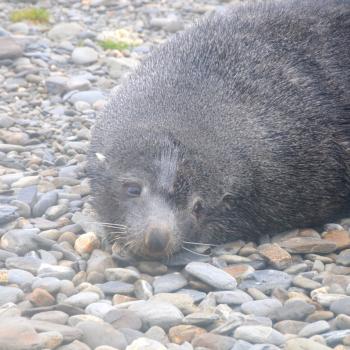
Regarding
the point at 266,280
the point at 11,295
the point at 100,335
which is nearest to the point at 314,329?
the point at 266,280

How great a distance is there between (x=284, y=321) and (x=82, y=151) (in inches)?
145

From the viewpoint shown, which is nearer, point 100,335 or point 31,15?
point 100,335

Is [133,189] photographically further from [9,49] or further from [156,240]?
[9,49]

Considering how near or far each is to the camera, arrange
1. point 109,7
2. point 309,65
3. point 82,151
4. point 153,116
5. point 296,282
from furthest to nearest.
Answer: point 109,7 < point 82,151 < point 309,65 < point 153,116 < point 296,282

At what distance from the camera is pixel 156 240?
5.74 m

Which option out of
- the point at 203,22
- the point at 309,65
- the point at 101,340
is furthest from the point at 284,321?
the point at 203,22

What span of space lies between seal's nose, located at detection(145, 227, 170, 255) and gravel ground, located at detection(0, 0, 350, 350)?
0.19 m

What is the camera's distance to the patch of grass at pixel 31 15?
12.3 m

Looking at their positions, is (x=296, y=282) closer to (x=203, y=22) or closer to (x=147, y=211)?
(x=147, y=211)

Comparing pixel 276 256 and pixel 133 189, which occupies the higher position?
pixel 133 189

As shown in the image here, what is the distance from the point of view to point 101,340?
4.69 metres

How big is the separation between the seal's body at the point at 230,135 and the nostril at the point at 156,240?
0.01 meters

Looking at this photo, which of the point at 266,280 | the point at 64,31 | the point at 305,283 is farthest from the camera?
the point at 64,31

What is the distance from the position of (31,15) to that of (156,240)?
732cm
